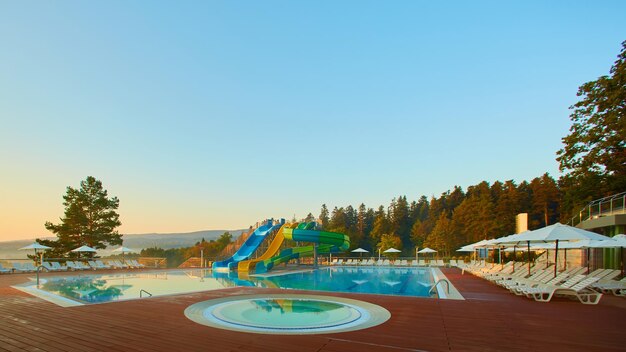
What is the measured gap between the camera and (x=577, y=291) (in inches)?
338

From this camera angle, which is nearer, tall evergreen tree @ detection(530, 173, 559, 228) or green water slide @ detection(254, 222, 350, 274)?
green water slide @ detection(254, 222, 350, 274)

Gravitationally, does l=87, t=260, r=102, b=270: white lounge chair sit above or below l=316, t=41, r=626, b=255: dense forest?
below

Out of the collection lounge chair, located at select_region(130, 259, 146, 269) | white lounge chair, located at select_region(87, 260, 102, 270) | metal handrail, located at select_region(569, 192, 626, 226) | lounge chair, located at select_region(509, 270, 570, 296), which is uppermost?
metal handrail, located at select_region(569, 192, 626, 226)

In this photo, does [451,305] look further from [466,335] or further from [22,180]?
[22,180]

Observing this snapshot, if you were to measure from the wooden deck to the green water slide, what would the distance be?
12233 millimetres

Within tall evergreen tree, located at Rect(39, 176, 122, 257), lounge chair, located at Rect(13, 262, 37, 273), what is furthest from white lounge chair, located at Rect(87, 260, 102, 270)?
tall evergreen tree, located at Rect(39, 176, 122, 257)

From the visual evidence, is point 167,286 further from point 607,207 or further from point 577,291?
point 607,207

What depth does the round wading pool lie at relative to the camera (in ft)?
19.3

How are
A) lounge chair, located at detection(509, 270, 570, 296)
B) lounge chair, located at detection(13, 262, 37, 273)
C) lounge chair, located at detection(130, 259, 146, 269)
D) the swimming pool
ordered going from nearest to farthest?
1. lounge chair, located at detection(509, 270, 570, 296)
2. the swimming pool
3. lounge chair, located at detection(13, 262, 37, 273)
4. lounge chair, located at detection(130, 259, 146, 269)

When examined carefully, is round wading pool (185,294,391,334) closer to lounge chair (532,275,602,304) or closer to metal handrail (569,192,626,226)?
lounge chair (532,275,602,304)

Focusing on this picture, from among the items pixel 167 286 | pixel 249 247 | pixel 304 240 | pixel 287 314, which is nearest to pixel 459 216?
pixel 304 240

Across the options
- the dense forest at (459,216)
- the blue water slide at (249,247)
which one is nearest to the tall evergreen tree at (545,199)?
the dense forest at (459,216)

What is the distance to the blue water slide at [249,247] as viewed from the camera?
20.6 meters

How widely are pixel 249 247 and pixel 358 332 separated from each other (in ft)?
58.8
